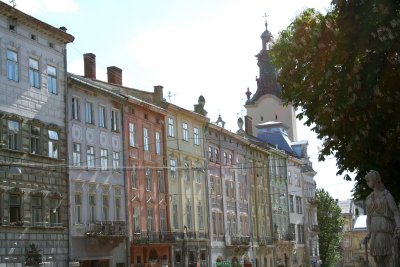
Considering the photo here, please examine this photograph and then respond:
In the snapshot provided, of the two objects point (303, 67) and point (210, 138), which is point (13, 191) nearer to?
point (303, 67)

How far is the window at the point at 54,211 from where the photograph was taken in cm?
3606

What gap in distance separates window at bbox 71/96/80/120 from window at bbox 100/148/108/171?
9.15 feet

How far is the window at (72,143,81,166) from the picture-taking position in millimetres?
38344

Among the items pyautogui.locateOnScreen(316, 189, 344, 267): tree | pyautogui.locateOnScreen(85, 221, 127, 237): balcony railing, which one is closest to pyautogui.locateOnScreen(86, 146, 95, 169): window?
pyautogui.locateOnScreen(85, 221, 127, 237): balcony railing

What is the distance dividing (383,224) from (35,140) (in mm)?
24070

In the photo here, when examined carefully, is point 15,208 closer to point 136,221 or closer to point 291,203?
point 136,221

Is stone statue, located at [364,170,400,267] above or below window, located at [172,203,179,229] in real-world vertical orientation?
below

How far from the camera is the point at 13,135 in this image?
33.7 meters

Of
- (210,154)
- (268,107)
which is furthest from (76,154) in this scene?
(268,107)

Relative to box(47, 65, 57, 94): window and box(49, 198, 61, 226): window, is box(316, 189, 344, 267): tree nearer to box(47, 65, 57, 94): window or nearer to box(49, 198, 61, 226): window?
box(49, 198, 61, 226): window

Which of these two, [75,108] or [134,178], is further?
[134,178]

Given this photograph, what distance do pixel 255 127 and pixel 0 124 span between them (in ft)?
169

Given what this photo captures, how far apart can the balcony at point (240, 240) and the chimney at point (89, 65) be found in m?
19.3

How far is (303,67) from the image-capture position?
1881 centimetres
